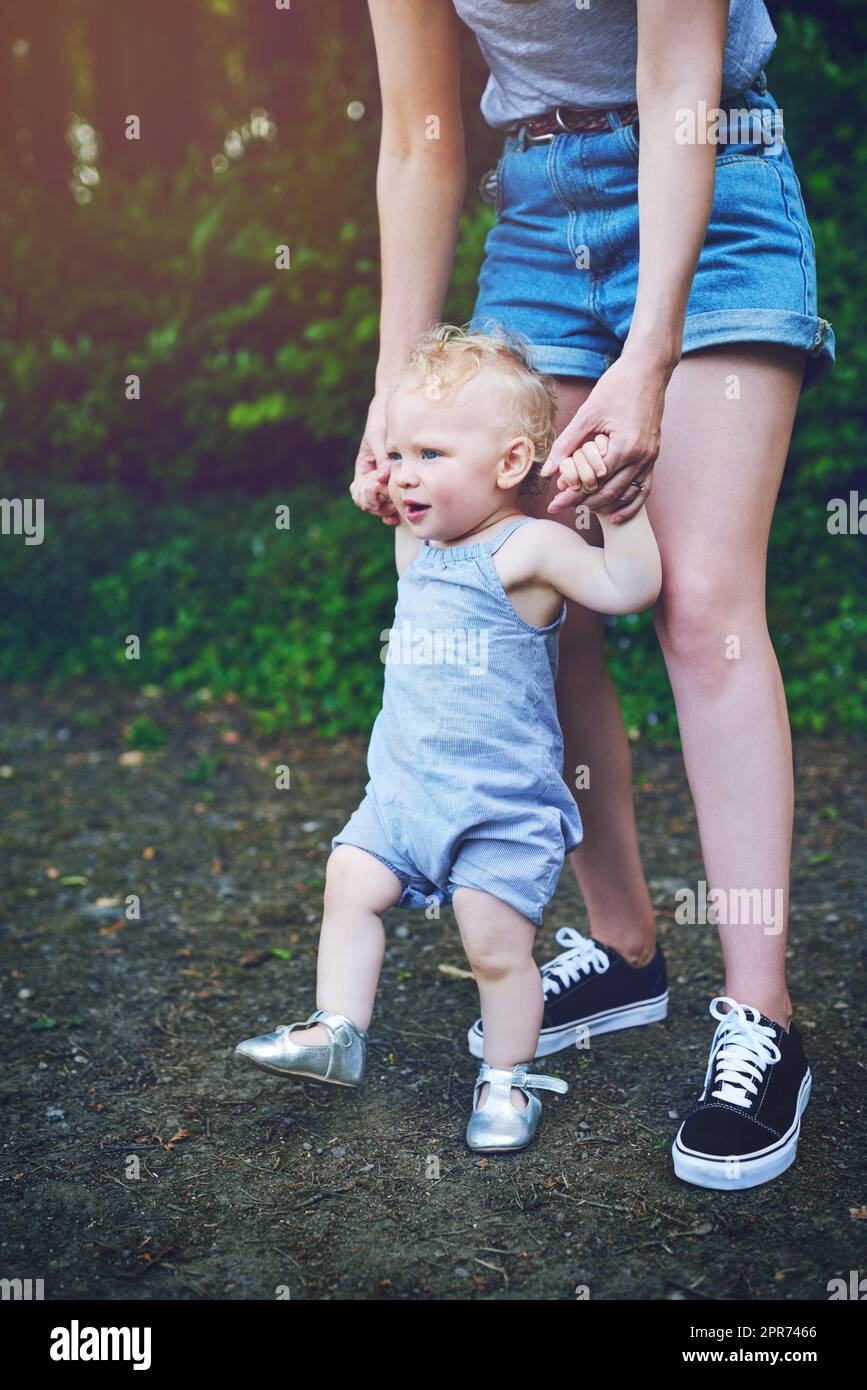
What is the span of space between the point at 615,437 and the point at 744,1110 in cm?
100

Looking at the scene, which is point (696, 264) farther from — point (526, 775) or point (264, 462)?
point (264, 462)

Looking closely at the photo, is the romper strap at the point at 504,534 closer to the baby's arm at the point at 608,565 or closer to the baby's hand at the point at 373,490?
the baby's arm at the point at 608,565

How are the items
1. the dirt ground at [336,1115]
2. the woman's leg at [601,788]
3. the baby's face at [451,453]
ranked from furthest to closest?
1. the woman's leg at [601,788]
2. the baby's face at [451,453]
3. the dirt ground at [336,1115]

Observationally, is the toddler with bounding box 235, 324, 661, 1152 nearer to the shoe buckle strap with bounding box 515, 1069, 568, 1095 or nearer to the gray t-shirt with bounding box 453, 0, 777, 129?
the shoe buckle strap with bounding box 515, 1069, 568, 1095

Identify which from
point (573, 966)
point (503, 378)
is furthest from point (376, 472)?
point (573, 966)

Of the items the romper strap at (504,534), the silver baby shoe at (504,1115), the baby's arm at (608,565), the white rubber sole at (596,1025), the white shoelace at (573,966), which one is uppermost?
the romper strap at (504,534)

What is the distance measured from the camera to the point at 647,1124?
2078 mm

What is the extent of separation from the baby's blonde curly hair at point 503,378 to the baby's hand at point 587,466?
0.77 feet

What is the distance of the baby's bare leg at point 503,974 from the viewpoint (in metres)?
1.93

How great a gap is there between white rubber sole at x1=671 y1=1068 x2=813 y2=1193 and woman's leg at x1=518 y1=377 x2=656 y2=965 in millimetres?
532

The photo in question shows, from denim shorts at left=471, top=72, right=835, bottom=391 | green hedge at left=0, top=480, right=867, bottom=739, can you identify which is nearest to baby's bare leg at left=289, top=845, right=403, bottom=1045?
denim shorts at left=471, top=72, right=835, bottom=391

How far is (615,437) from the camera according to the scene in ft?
5.74

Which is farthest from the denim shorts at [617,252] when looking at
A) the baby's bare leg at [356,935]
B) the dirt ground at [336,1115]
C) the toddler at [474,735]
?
the dirt ground at [336,1115]
